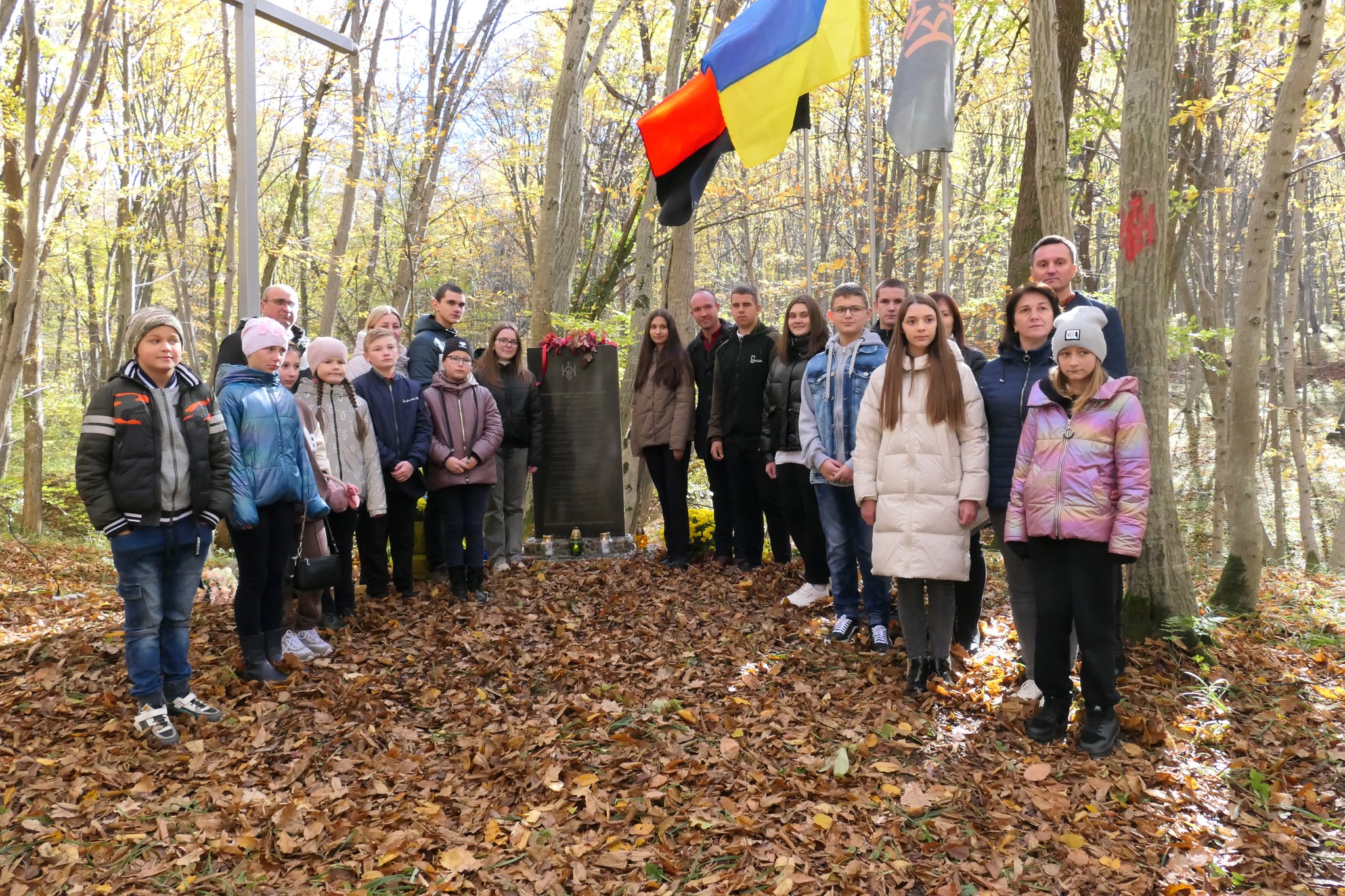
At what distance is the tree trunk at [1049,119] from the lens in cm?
496

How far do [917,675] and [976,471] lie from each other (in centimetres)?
117

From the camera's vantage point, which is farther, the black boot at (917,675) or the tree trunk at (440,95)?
the tree trunk at (440,95)

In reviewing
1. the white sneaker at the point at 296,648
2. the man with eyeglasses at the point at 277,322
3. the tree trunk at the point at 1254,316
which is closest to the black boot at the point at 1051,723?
the tree trunk at the point at 1254,316

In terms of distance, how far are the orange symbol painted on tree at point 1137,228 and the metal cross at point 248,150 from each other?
5.64 meters

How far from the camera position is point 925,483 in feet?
13.2

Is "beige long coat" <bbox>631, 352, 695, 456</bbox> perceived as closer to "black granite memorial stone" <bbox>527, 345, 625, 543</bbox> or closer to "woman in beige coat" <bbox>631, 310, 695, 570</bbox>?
"woman in beige coat" <bbox>631, 310, 695, 570</bbox>

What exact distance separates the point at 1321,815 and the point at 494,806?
135 inches

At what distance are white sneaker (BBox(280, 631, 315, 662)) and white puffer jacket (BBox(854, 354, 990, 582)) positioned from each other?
3451mm

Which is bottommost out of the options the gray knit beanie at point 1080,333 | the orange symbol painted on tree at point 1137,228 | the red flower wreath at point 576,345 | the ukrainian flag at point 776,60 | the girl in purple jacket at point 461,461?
the girl in purple jacket at point 461,461

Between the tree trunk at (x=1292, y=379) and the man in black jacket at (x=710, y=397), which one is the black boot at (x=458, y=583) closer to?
the man in black jacket at (x=710, y=397)

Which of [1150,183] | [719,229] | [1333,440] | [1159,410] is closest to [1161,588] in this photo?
[1159,410]

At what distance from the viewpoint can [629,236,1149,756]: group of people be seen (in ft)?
11.5

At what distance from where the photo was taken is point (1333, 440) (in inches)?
900

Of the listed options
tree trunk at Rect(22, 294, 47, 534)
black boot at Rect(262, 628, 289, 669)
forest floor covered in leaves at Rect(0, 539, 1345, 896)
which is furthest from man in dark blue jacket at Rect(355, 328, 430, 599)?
tree trunk at Rect(22, 294, 47, 534)
